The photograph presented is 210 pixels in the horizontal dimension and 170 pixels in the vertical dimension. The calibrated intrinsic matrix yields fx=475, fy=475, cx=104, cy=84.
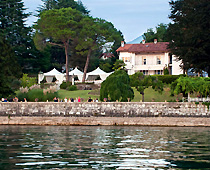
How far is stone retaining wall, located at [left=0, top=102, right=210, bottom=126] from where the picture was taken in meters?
42.1

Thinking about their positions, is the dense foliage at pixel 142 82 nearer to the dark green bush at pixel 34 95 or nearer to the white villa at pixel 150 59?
the dark green bush at pixel 34 95

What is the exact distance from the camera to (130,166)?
775 inches

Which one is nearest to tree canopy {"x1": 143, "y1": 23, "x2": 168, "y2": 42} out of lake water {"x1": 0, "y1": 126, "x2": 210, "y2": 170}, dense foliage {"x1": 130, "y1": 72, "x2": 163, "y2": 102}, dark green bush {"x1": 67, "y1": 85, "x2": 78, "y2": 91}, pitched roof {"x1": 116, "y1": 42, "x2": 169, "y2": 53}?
pitched roof {"x1": 116, "y1": 42, "x2": 169, "y2": 53}

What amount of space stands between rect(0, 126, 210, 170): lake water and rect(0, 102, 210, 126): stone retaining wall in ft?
25.3

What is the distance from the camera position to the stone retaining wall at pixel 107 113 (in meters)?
42.1

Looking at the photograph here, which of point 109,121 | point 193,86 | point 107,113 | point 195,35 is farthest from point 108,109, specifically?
point 195,35

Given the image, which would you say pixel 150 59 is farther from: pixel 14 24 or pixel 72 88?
pixel 14 24

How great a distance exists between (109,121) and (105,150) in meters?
17.7

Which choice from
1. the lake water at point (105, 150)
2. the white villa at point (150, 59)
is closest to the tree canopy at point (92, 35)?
the white villa at point (150, 59)

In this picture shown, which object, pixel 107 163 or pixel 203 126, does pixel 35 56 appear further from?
pixel 107 163

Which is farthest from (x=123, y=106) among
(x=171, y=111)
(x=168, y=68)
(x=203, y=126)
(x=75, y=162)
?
(x=168, y=68)

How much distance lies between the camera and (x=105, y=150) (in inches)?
977

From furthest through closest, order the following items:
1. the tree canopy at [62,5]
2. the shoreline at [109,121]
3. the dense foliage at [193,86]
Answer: the tree canopy at [62,5] < the dense foliage at [193,86] < the shoreline at [109,121]

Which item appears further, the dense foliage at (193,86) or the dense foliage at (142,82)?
the dense foliage at (142,82)
